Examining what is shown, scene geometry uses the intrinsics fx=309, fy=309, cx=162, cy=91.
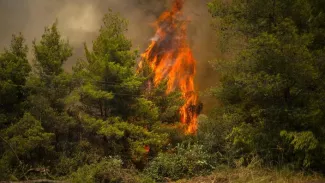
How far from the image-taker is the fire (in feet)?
90.1

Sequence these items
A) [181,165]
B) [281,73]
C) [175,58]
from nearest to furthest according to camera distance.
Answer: [281,73] < [181,165] < [175,58]

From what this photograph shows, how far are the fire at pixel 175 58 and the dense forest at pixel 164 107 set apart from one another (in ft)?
20.7

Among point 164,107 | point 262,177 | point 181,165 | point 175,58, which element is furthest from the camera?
point 175,58

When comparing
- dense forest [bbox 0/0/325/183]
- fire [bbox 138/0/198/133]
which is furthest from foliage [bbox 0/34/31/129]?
fire [bbox 138/0/198/133]

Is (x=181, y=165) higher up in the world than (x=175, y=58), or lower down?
lower down

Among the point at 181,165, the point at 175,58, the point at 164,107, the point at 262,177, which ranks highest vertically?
the point at 175,58

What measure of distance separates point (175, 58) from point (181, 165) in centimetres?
1597

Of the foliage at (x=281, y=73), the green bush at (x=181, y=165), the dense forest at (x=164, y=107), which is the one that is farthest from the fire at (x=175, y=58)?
the foliage at (x=281, y=73)

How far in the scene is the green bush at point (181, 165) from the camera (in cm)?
Result: 1590

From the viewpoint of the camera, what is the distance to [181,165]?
16344 mm

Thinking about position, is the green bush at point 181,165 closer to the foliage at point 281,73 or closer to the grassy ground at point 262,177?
the grassy ground at point 262,177

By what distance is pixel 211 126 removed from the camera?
662 inches

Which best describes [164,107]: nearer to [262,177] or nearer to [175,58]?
[262,177]

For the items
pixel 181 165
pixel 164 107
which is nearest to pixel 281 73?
pixel 181 165
